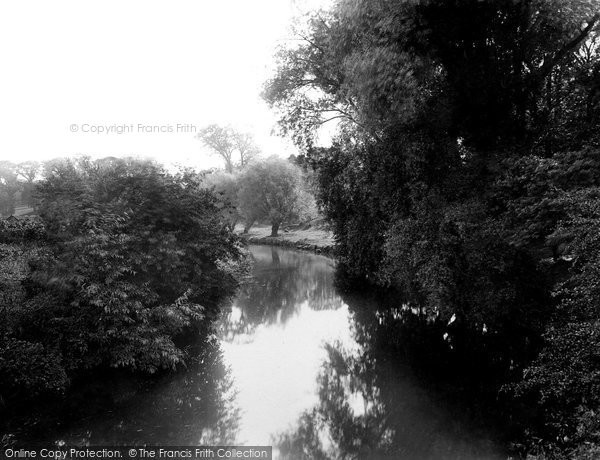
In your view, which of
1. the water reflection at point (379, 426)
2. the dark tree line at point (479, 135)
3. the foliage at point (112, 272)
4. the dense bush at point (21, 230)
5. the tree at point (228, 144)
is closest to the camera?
the water reflection at point (379, 426)

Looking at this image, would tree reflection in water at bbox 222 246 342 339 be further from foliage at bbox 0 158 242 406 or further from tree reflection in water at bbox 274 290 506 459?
tree reflection in water at bbox 274 290 506 459

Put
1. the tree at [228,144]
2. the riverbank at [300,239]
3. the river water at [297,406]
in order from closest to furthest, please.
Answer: the river water at [297,406] < the riverbank at [300,239] < the tree at [228,144]

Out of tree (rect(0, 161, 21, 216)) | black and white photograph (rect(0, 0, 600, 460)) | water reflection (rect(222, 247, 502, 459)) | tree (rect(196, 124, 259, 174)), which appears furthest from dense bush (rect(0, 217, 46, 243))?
tree (rect(196, 124, 259, 174))

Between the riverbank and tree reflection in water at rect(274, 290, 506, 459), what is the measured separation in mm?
27002

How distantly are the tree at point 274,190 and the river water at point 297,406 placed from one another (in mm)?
33770

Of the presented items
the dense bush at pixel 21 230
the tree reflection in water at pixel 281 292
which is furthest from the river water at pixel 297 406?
the dense bush at pixel 21 230

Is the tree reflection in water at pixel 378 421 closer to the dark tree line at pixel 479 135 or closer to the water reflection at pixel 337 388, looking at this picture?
the water reflection at pixel 337 388

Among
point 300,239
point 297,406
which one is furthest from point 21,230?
point 300,239

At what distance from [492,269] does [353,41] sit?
9.99 metres

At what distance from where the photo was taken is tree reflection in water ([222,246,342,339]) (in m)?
21.0

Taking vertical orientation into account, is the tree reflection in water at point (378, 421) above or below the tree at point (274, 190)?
below

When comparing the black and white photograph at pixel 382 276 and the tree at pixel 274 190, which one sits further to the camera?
the tree at pixel 274 190

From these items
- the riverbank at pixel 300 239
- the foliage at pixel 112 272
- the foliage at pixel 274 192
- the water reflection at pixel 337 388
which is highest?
the foliage at pixel 274 192

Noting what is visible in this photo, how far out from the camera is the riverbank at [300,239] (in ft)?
146
